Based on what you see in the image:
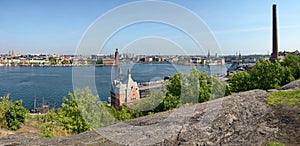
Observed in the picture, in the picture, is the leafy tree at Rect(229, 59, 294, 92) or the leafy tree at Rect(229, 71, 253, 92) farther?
the leafy tree at Rect(229, 71, 253, 92)

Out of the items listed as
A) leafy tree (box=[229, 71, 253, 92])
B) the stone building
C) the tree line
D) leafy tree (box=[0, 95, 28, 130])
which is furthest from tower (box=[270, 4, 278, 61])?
leafy tree (box=[0, 95, 28, 130])

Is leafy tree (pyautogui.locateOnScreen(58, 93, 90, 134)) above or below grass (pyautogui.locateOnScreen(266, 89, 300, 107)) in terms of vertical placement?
below

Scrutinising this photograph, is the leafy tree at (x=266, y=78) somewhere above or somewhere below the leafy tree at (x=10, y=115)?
above

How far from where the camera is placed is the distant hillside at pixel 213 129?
16.8 feet

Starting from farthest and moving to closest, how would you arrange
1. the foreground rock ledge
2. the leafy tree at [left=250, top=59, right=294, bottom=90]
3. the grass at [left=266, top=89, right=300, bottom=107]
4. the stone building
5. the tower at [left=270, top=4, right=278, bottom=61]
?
the tower at [left=270, top=4, right=278, bottom=61] < the leafy tree at [left=250, top=59, right=294, bottom=90] < the stone building < the grass at [left=266, top=89, right=300, bottom=107] < the foreground rock ledge

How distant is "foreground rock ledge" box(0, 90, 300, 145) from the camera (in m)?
5.13

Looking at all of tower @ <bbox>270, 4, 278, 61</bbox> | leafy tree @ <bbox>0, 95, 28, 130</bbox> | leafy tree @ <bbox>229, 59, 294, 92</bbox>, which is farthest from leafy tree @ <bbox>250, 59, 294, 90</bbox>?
leafy tree @ <bbox>0, 95, 28, 130</bbox>

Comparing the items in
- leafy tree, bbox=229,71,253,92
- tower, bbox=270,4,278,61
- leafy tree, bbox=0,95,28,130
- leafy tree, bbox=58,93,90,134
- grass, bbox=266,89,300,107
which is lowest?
leafy tree, bbox=0,95,28,130

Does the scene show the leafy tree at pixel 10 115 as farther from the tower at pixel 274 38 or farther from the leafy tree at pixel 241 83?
the tower at pixel 274 38

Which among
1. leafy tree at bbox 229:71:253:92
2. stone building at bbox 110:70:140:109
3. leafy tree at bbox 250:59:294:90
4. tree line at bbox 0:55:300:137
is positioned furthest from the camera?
leafy tree at bbox 229:71:253:92

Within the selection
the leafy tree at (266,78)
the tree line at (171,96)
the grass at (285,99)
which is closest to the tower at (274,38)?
the tree line at (171,96)

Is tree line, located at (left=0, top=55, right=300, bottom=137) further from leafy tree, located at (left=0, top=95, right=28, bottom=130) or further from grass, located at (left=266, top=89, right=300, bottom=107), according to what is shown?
leafy tree, located at (left=0, top=95, right=28, bottom=130)

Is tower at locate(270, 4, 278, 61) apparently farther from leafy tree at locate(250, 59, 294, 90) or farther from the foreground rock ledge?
the foreground rock ledge

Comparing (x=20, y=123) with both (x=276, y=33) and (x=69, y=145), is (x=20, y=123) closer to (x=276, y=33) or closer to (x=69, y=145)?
(x=69, y=145)
